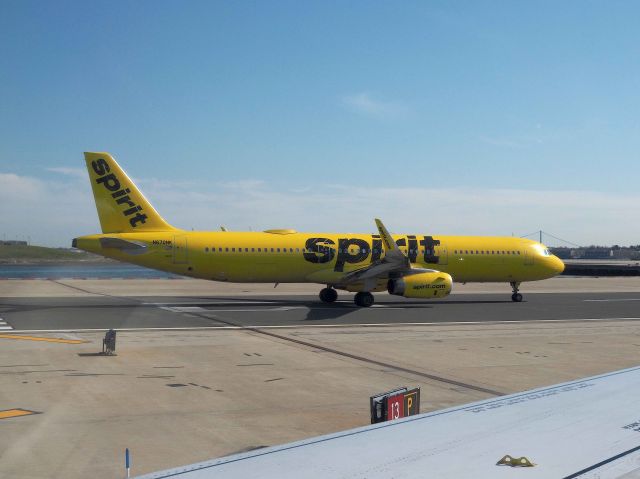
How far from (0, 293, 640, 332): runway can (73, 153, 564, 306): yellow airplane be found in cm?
153

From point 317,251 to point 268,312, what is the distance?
6.11 m

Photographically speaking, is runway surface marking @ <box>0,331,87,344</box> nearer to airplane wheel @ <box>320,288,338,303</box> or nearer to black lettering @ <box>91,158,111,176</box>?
black lettering @ <box>91,158,111,176</box>

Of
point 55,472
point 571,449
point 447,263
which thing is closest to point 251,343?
point 55,472

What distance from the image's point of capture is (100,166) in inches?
1407

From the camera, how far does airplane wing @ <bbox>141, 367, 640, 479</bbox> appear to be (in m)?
4.48

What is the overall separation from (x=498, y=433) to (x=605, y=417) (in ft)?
3.95

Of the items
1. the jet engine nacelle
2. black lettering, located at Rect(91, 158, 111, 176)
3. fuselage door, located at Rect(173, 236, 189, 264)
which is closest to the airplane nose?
the jet engine nacelle

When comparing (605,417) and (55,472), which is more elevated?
(605,417)

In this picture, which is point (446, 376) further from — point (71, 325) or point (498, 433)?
point (71, 325)

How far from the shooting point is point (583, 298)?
48.0 meters

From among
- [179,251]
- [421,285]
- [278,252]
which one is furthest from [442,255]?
[179,251]

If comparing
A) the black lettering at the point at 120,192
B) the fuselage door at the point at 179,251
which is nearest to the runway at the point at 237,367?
the fuselage door at the point at 179,251

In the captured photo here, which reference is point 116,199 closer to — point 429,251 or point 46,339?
point 46,339

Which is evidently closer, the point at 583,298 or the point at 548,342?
the point at 548,342
